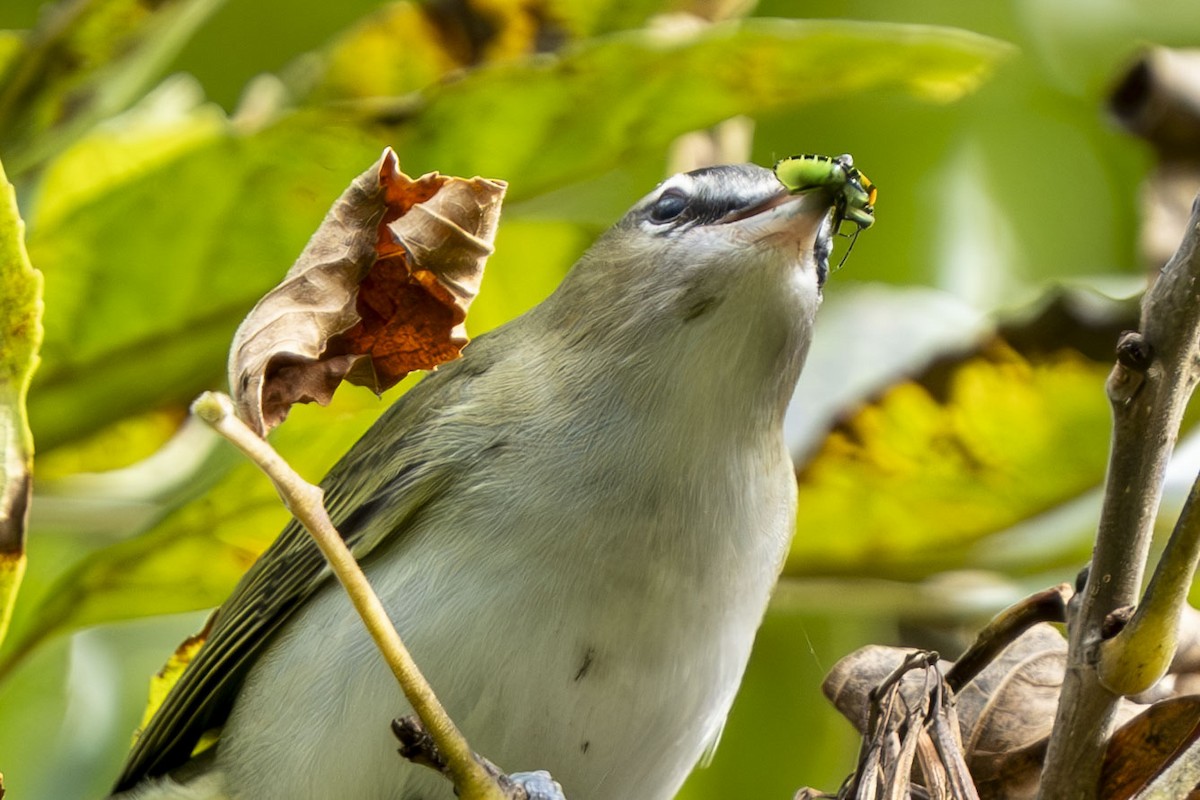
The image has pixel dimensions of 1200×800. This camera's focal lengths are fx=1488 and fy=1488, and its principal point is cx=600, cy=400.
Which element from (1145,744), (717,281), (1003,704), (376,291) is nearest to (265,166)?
(717,281)

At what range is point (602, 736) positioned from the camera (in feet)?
3.76

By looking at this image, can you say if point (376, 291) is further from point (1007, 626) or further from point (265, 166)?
point (265, 166)

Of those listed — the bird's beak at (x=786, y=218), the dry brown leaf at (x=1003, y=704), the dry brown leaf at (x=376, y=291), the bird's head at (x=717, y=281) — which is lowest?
the dry brown leaf at (x=1003, y=704)

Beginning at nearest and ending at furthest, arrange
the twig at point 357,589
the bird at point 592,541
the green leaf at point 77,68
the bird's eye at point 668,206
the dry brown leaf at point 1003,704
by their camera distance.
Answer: the twig at point 357,589 < the dry brown leaf at point 1003,704 < the bird at point 592,541 < the bird's eye at point 668,206 < the green leaf at point 77,68

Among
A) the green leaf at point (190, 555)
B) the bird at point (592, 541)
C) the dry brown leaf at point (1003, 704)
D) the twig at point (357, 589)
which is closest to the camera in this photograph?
the twig at point (357, 589)

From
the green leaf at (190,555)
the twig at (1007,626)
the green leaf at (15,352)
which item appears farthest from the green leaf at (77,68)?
the twig at (1007,626)

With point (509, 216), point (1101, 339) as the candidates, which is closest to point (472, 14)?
point (509, 216)

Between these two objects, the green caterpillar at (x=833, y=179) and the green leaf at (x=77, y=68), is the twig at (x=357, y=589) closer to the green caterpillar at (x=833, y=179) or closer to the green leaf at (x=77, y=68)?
the green caterpillar at (x=833, y=179)

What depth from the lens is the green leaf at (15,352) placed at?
101 cm

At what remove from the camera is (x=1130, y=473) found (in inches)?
29.5

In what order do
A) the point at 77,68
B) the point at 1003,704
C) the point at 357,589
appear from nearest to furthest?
1. the point at 357,589
2. the point at 1003,704
3. the point at 77,68

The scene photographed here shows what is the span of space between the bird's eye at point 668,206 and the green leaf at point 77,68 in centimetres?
77

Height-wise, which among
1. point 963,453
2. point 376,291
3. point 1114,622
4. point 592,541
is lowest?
point 963,453

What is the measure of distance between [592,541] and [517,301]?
916mm
